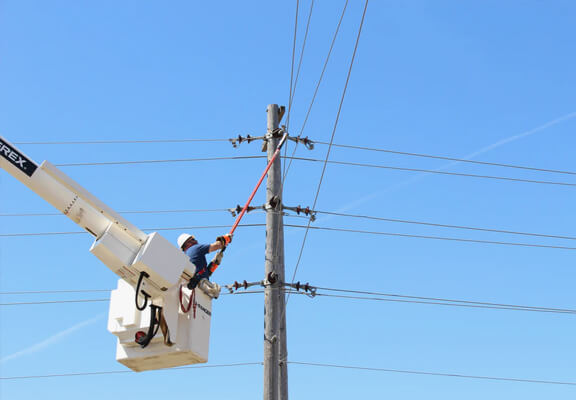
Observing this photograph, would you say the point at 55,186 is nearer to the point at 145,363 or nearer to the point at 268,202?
the point at 145,363

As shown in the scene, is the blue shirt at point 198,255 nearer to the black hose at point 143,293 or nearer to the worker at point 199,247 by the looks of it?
the worker at point 199,247

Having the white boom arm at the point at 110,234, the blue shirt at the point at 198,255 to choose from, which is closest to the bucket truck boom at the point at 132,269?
the white boom arm at the point at 110,234

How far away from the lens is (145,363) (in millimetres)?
6684

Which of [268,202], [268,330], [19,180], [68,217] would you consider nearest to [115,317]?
[68,217]

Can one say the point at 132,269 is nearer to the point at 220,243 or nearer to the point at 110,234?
the point at 110,234

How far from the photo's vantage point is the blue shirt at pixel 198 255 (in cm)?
711

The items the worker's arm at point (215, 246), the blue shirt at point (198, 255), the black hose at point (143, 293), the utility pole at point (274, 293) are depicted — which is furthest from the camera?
the utility pole at point (274, 293)

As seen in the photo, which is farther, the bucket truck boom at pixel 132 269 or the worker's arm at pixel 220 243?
the worker's arm at pixel 220 243

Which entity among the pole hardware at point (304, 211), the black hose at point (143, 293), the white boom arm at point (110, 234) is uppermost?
the pole hardware at point (304, 211)

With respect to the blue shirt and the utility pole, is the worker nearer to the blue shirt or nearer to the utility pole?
the blue shirt

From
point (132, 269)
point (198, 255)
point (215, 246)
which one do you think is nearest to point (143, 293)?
point (132, 269)

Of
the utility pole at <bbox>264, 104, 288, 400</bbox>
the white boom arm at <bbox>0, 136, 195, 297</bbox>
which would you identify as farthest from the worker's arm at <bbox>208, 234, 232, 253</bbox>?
Result: the utility pole at <bbox>264, 104, 288, 400</bbox>

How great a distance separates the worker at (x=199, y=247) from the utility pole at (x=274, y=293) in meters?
1.80

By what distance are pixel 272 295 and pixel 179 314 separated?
2561mm
